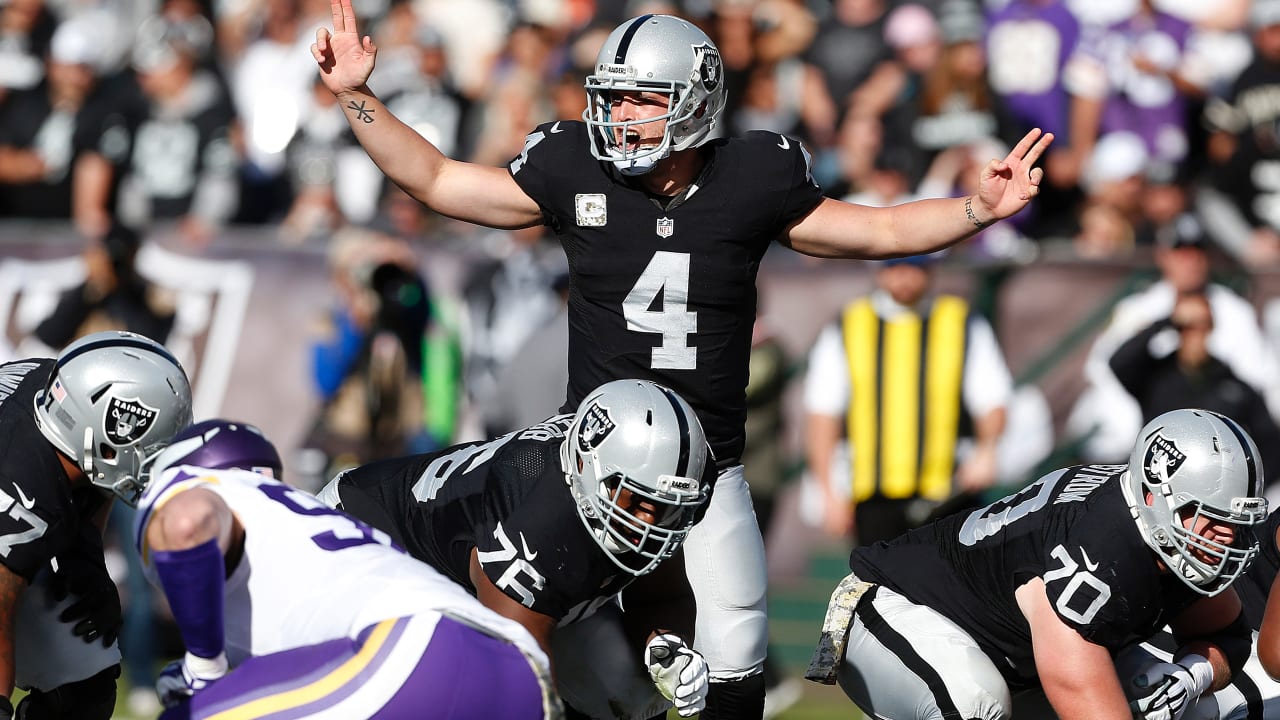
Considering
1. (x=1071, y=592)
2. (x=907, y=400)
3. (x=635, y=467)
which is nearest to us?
(x=635, y=467)

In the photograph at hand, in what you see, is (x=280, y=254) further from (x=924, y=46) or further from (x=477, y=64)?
(x=924, y=46)

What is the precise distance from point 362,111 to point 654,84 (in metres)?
0.91

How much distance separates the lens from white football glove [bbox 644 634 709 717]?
512 centimetres

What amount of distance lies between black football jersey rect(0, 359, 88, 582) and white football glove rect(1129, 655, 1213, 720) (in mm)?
3283

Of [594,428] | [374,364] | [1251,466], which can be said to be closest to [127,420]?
[594,428]

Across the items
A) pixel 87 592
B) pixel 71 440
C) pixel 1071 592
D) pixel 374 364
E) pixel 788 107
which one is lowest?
pixel 374 364

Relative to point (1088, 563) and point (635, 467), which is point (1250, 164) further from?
point (635, 467)

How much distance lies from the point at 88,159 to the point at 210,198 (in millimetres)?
823

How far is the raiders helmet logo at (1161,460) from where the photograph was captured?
5098 millimetres

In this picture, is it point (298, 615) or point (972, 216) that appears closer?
point (298, 615)

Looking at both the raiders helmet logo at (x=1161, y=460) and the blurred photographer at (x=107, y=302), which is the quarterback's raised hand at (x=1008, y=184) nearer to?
the raiders helmet logo at (x=1161, y=460)

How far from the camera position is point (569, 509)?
4797mm

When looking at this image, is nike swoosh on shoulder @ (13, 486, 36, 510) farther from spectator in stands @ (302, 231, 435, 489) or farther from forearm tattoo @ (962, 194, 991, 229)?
spectator in stands @ (302, 231, 435, 489)

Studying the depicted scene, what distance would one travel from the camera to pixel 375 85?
1109 cm
